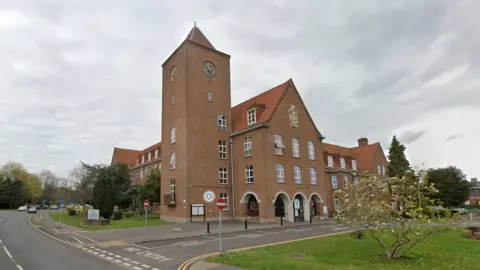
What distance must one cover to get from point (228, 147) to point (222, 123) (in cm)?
290

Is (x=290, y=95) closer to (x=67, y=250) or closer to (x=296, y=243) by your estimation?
(x=296, y=243)

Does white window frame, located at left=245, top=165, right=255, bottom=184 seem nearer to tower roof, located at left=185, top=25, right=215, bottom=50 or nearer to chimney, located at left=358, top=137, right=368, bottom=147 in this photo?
tower roof, located at left=185, top=25, right=215, bottom=50

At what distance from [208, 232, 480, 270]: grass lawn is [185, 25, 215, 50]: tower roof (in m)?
28.3

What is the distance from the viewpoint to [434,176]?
5944 centimetres

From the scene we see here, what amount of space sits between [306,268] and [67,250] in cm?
1244

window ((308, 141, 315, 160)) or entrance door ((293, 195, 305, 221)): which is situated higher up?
window ((308, 141, 315, 160))

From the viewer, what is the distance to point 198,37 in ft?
133

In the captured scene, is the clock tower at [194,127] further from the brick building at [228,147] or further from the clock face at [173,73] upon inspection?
the brick building at [228,147]

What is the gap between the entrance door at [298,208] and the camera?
37906 millimetres

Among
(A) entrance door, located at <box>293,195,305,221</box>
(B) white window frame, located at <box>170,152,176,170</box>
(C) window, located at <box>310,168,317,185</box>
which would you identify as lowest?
(A) entrance door, located at <box>293,195,305,221</box>

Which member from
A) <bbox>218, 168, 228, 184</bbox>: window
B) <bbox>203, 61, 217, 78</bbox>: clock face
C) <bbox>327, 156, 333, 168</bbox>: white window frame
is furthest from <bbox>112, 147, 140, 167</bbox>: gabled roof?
<bbox>327, 156, 333, 168</bbox>: white window frame

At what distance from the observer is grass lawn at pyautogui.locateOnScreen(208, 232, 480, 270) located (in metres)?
12.3

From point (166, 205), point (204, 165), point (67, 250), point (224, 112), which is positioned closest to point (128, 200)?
point (166, 205)

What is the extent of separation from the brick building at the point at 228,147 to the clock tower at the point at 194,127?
10cm
